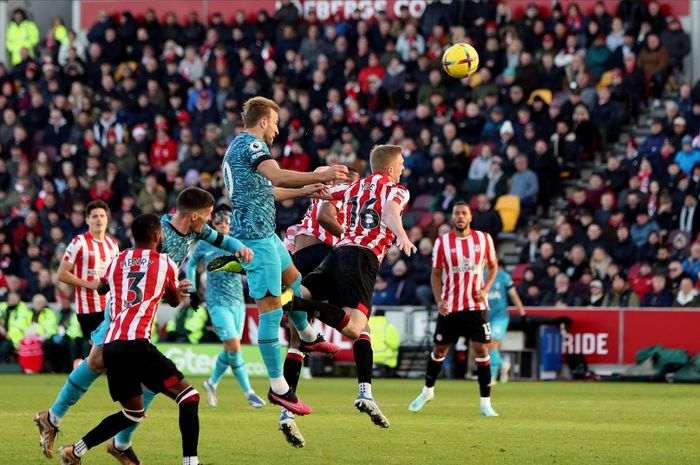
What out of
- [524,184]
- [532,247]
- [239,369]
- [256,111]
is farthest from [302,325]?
[524,184]

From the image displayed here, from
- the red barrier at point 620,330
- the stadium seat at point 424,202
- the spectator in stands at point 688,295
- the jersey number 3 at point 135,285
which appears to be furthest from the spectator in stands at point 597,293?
the jersey number 3 at point 135,285

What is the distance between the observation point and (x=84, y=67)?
31922 millimetres

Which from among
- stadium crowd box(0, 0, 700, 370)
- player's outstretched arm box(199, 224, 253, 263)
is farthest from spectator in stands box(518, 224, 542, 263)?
player's outstretched arm box(199, 224, 253, 263)

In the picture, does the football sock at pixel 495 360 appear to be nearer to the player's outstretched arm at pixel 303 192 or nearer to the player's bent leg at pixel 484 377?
the player's bent leg at pixel 484 377

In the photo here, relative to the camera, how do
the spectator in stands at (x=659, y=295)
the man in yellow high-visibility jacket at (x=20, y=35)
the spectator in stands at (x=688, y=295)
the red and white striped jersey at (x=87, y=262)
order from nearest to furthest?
1. the red and white striped jersey at (x=87, y=262)
2. the spectator in stands at (x=688, y=295)
3. the spectator in stands at (x=659, y=295)
4. the man in yellow high-visibility jacket at (x=20, y=35)

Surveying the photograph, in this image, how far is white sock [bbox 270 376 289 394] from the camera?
10.8 m

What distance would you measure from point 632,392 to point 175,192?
39.2 feet

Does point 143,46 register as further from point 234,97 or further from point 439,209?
point 439,209

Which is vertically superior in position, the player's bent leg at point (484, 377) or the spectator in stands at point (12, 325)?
the player's bent leg at point (484, 377)

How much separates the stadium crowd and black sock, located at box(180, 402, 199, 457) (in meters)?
14.6

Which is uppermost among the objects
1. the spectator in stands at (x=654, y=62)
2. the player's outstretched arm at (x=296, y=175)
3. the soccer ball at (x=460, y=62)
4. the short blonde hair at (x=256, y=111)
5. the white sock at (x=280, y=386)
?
the spectator in stands at (x=654, y=62)

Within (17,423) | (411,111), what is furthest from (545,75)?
(17,423)

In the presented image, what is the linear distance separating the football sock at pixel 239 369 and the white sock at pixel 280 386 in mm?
5337

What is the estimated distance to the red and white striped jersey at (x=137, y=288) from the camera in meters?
9.11
